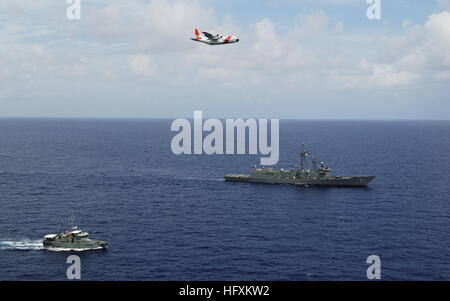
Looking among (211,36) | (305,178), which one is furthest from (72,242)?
(305,178)

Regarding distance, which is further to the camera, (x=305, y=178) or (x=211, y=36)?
(x=305, y=178)

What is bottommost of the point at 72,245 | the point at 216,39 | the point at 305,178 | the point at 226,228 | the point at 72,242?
the point at 72,245

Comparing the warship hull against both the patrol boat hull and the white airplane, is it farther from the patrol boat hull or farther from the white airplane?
the white airplane

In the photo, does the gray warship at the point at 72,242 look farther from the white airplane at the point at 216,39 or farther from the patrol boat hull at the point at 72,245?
the white airplane at the point at 216,39

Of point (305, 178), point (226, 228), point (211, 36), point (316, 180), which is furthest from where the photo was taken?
point (305, 178)

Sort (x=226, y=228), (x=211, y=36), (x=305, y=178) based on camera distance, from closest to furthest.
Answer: (x=211, y=36) < (x=226, y=228) < (x=305, y=178)

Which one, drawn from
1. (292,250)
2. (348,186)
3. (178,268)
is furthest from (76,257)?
(348,186)

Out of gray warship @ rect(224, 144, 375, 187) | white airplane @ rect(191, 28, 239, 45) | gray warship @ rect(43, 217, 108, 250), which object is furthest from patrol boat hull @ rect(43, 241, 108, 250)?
gray warship @ rect(224, 144, 375, 187)

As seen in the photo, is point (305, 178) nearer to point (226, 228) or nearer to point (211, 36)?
point (226, 228)
